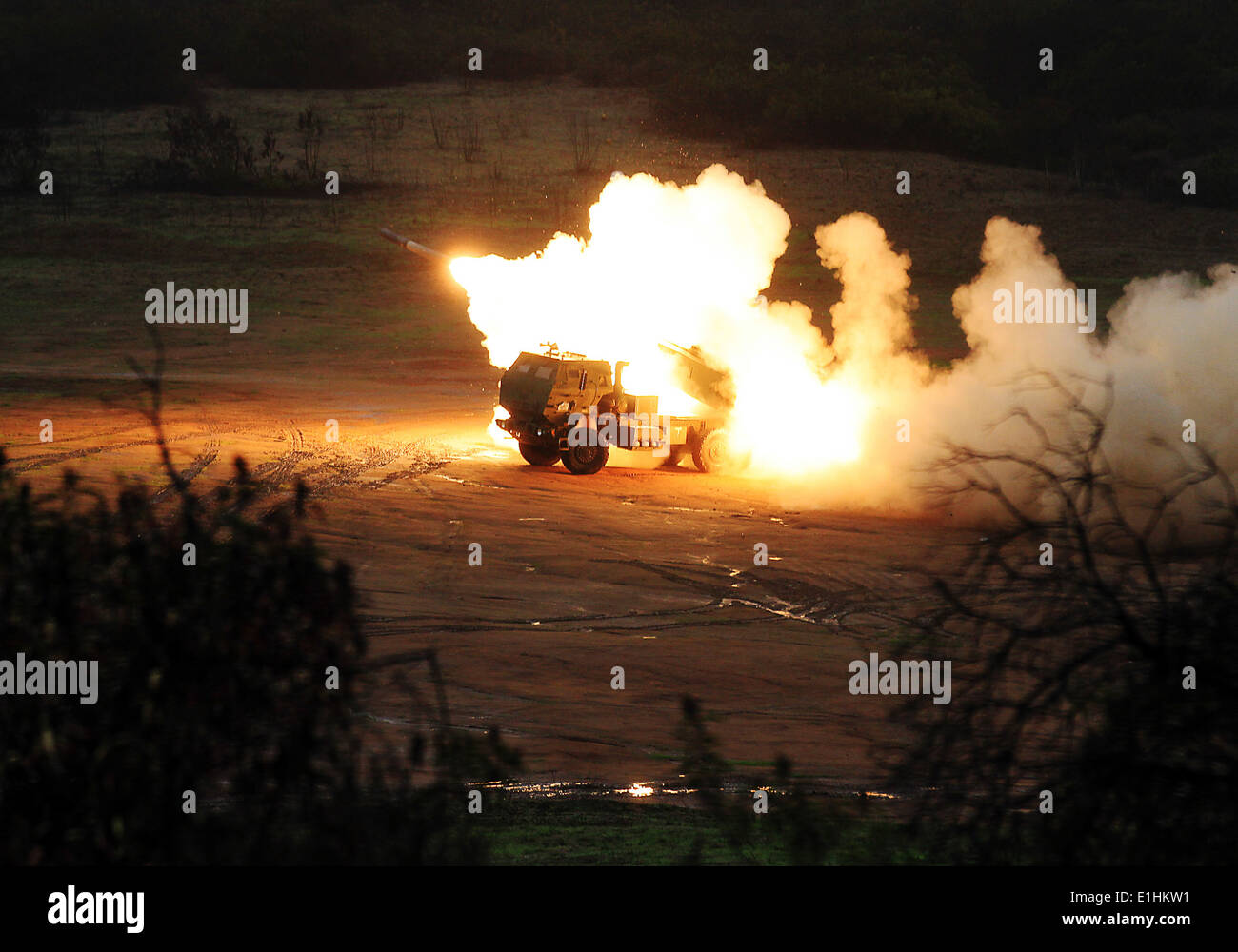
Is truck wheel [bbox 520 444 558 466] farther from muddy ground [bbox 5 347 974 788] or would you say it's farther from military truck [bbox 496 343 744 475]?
muddy ground [bbox 5 347 974 788]

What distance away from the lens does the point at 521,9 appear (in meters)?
68.9

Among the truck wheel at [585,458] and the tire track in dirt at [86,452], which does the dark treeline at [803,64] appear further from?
the tire track in dirt at [86,452]

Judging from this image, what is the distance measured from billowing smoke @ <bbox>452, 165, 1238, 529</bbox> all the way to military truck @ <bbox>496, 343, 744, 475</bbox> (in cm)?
44

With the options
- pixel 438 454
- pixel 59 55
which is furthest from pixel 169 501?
pixel 59 55

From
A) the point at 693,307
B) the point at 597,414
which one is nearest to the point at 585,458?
the point at 597,414

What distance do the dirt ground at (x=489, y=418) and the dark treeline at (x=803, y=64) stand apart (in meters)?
2.06

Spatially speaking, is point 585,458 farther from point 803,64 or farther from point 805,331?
point 803,64

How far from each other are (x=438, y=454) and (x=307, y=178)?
91.9 ft

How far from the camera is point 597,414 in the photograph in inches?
930

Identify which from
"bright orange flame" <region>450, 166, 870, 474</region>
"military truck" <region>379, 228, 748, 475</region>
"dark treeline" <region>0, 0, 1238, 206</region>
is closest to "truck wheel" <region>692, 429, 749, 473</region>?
"military truck" <region>379, 228, 748, 475</region>

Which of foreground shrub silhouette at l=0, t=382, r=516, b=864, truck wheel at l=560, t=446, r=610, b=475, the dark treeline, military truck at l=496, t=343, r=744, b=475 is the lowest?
foreground shrub silhouette at l=0, t=382, r=516, b=864

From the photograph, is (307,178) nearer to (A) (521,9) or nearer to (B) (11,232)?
(B) (11,232)

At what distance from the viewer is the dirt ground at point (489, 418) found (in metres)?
13.6

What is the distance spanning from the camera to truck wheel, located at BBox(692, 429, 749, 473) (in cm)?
2452
